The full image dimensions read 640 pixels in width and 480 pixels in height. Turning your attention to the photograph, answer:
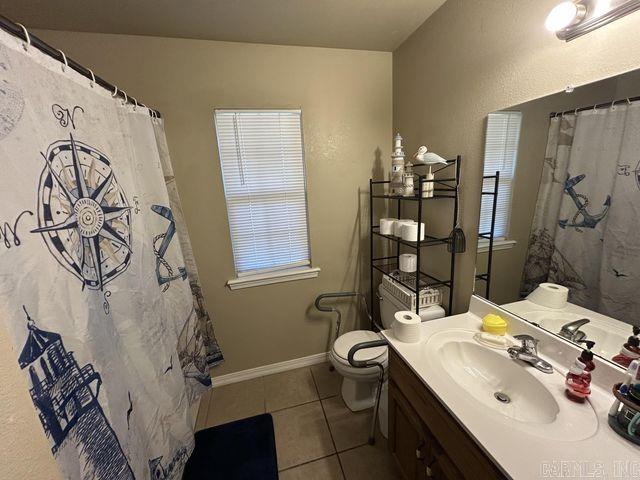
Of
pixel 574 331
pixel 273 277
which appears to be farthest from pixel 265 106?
pixel 574 331

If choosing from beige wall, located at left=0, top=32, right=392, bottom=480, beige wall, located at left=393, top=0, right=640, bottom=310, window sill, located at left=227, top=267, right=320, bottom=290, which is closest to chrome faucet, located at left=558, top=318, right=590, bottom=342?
beige wall, located at left=393, top=0, right=640, bottom=310

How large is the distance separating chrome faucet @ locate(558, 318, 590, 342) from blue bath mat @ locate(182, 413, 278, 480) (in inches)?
60.5

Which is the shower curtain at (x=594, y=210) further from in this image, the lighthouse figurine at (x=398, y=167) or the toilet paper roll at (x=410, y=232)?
the lighthouse figurine at (x=398, y=167)

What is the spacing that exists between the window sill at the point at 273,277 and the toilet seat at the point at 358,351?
1.78ft

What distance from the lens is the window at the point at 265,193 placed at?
5.61 feet

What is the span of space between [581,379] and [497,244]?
59cm

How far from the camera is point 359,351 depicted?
1.59m

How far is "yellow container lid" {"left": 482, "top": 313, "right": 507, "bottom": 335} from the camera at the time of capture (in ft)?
3.61

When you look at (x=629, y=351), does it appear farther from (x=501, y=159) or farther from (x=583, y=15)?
(x=583, y=15)

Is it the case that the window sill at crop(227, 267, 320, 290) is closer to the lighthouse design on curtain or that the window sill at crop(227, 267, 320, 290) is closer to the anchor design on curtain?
the lighthouse design on curtain

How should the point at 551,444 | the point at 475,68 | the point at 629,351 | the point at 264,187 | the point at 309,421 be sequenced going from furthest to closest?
the point at 264,187, the point at 309,421, the point at 475,68, the point at 629,351, the point at 551,444

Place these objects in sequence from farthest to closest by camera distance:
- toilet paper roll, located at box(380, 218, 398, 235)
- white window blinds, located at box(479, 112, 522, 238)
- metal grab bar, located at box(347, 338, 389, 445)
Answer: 1. toilet paper roll, located at box(380, 218, 398, 235)
2. metal grab bar, located at box(347, 338, 389, 445)
3. white window blinds, located at box(479, 112, 522, 238)

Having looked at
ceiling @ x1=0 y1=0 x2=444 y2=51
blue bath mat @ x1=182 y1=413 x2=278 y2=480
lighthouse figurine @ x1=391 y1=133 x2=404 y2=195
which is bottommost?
blue bath mat @ x1=182 y1=413 x2=278 y2=480

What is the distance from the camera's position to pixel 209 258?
1.81 meters
